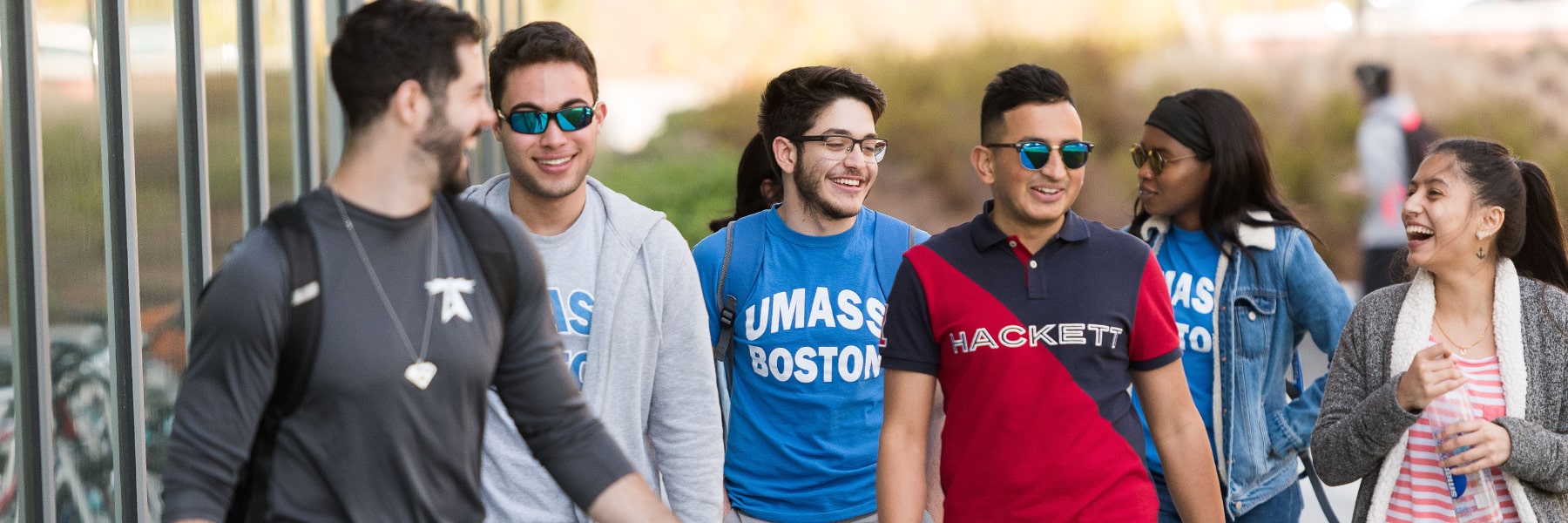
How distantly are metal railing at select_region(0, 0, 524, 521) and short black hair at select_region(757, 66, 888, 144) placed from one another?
2144mm

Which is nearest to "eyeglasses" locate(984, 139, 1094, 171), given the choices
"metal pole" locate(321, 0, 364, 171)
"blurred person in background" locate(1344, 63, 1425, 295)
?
"metal pole" locate(321, 0, 364, 171)

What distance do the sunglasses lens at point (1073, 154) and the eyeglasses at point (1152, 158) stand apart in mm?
1210

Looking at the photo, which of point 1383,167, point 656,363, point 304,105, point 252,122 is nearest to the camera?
point 656,363

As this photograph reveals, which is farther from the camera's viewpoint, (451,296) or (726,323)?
(726,323)

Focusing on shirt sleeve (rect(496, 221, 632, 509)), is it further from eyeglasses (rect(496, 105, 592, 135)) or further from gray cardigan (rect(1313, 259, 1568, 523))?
gray cardigan (rect(1313, 259, 1568, 523))

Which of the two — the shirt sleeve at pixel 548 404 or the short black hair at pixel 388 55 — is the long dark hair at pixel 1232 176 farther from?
the short black hair at pixel 388 55

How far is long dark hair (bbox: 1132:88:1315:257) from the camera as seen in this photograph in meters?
4.88

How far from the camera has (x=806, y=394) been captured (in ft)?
14.1

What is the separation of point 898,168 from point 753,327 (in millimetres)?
Result: 14179

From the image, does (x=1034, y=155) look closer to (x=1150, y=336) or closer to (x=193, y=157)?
(x=1150, y=336)

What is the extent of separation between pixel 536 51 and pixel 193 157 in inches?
94.2

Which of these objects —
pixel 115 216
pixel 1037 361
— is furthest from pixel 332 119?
pixel 1037 361

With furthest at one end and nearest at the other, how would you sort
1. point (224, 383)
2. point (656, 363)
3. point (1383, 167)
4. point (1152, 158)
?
point (1383, 167) < point (1152, 158) < point (656, 363) < point (224, 383)

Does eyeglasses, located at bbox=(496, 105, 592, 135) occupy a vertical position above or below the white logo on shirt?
above
